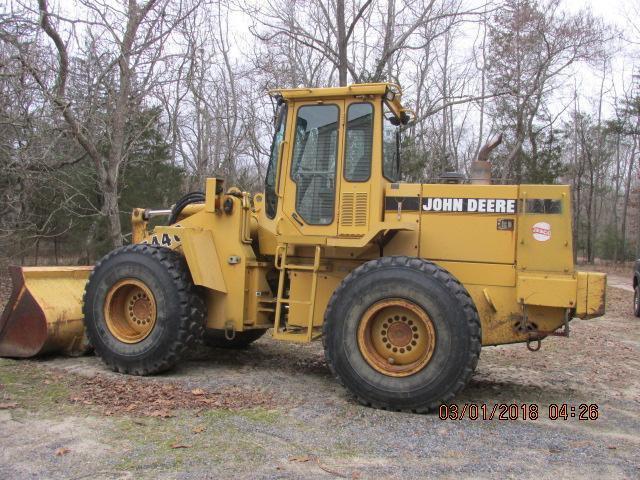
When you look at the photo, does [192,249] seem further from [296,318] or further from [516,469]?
[516,469]

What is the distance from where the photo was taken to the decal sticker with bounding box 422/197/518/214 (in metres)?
5.52

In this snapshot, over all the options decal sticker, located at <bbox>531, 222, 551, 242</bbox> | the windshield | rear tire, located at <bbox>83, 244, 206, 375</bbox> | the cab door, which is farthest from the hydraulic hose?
decal sticker, located at <bbox>531, 222, 551, 242</bbox>

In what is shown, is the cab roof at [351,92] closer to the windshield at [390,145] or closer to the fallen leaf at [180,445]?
the windshield at [390,145]

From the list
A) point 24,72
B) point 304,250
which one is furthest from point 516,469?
point 24,72

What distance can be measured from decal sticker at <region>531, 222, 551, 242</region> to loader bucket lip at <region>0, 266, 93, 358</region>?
4928 mm

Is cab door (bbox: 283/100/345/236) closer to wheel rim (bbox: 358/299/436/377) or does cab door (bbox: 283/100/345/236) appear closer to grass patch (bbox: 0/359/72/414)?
wheel rim (bbox: 358/299/436/377)

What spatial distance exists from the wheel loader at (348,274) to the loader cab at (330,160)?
0.6 inches

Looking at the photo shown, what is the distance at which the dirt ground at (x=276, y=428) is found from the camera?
Answer: 3.77 metres

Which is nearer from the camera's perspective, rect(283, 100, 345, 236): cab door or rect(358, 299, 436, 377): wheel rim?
rect(358, 299, 436, 377): wheel rim

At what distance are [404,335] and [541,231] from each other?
5.25 feet

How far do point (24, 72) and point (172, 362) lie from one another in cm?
552

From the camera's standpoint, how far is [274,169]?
620cm

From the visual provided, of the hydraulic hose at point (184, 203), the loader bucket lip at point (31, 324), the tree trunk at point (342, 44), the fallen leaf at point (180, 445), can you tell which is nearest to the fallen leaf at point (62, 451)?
the fallen leaf at point (180, 445)

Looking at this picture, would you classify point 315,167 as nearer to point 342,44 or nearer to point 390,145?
point 390,145
